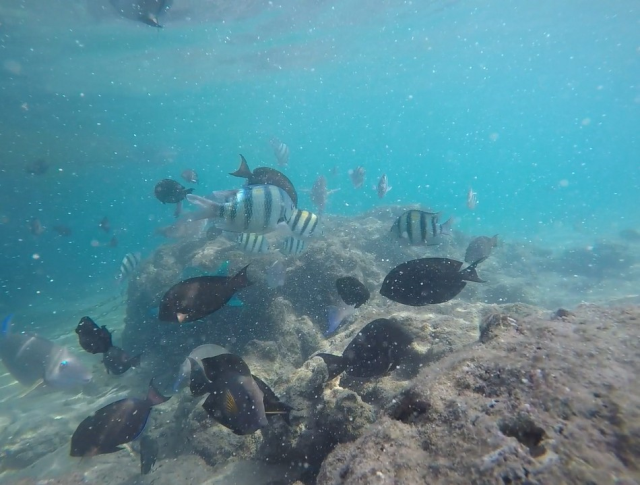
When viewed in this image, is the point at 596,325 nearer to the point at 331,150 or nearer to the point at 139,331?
the point at 139,331

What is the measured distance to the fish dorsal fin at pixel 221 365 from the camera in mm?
2797

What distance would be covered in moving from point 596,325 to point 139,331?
1025 cm

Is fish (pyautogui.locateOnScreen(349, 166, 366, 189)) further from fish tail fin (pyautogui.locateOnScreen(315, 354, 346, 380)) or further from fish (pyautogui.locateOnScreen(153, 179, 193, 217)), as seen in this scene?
fish tail fin (pyautogui.locateOnScreen(315, 354, 346, 380))

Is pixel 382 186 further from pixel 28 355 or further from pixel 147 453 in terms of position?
pixel 28 355

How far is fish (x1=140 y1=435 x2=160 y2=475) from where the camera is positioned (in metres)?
A: 4.67

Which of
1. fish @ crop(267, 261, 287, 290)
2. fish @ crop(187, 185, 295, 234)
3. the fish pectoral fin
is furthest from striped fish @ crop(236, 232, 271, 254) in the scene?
the fish pectoral fin

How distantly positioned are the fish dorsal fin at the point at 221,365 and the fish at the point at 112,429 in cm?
115

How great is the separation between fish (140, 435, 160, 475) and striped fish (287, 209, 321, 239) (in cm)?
390

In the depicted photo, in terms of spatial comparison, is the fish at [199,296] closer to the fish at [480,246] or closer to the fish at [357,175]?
the fish at [480,246]

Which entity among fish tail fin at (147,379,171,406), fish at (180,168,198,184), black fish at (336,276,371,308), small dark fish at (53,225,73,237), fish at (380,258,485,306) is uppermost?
fish at (180,168,198,184)

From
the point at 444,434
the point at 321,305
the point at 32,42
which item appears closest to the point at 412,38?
the point at 32,42

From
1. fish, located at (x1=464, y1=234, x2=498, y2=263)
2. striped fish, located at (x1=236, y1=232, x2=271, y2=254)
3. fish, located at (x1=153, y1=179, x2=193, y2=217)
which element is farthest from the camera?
fish, located at (x1=464, y1=234, x2=498, y2=263)

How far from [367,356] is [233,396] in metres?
1.20

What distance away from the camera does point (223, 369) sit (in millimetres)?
2807
